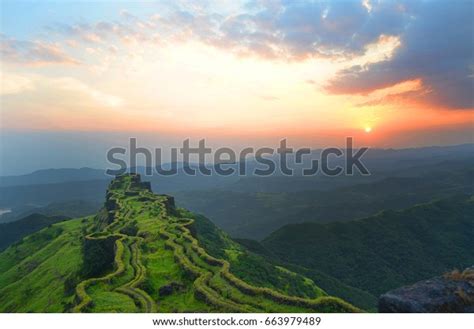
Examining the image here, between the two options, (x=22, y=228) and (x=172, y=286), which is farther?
(x=22, y=228)

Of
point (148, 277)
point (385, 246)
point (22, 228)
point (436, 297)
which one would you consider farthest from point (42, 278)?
point (385, 246)

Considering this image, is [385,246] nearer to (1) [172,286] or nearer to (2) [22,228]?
(1) [172,286]

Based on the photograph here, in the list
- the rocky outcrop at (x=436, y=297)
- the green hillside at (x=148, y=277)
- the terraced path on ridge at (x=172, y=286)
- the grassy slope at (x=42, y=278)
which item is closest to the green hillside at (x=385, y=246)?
the green hillside at (x=148, y=277)

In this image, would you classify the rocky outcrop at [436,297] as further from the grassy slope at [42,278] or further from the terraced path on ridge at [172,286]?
the grassy slope at [42,278]

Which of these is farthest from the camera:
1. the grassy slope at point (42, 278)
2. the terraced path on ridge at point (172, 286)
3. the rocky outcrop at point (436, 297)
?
the grassy slope at point (42, 278)

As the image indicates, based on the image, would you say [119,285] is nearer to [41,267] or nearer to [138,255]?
[138,255]

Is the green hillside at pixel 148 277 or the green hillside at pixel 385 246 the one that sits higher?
the green hillside at pixel 148 277
